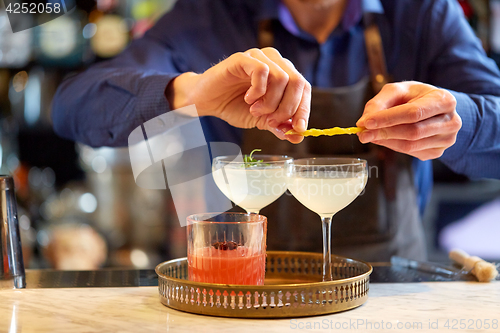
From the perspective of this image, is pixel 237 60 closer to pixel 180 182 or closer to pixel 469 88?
pixel 469 88

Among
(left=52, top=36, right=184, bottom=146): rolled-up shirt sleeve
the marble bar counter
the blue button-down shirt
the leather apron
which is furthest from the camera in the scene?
the leather apron

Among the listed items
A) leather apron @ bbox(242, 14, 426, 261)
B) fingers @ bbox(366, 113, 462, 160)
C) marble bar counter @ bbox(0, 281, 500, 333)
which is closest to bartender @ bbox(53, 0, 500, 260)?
leather apron @ bbox(242, 14, 426, 261)

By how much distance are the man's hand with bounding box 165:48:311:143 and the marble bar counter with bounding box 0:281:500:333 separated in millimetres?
420

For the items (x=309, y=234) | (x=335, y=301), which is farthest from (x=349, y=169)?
(x=309, y=234)

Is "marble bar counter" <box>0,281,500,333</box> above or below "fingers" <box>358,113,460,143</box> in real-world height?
below

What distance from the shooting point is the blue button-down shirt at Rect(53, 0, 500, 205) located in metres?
1.66

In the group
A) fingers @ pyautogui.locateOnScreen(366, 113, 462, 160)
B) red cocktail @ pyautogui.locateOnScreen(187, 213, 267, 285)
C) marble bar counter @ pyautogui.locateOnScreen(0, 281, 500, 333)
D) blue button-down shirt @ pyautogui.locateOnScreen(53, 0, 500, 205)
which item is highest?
blue button-down shirt @ pyautogui.locateOnScreen(53, 0, 500, 205)

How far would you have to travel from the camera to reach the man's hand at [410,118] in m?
1.09

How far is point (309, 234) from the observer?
1.77 meters

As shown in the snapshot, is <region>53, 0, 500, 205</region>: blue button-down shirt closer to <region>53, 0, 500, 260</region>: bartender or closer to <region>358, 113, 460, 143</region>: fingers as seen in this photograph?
<region>53, 0, 500, 260</region>: bartender

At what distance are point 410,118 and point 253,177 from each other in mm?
394

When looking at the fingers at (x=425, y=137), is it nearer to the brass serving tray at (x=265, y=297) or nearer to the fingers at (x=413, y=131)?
the fingers at (x=413, y=131)

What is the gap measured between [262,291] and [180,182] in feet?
5.43

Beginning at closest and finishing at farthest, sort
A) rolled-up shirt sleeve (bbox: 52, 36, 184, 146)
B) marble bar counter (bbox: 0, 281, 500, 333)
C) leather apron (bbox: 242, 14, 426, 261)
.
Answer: marble bar counter (bbox: 0, 281, 500, 333) → rolled-up shirt sleeve (bbox: 52, 36, 184, 146) → leather apron (bbox: 242, 14, 426, 261)
